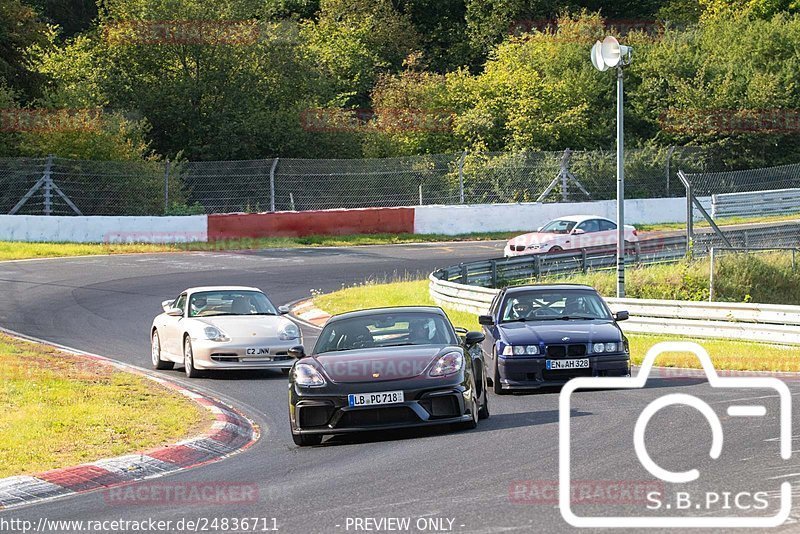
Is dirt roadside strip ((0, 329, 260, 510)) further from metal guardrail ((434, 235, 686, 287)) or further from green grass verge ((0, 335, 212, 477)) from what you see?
→ metal guardrail ((434, 235, 686, 287))

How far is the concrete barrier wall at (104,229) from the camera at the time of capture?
128ft

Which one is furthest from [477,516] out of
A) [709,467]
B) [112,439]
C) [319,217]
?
[319,217]

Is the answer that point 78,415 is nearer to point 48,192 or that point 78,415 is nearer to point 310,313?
point 310,313

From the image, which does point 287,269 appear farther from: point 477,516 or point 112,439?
point 477,516

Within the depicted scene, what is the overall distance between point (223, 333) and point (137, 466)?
7.52m

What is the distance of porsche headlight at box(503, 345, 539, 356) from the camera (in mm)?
15594

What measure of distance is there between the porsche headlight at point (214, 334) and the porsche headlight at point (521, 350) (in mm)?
4788

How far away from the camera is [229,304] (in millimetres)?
19953

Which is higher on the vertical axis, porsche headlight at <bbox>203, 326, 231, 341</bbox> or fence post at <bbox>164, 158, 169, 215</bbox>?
fence post at <bbox>164, 158, 169, 215</bbox>

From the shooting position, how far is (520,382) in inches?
617

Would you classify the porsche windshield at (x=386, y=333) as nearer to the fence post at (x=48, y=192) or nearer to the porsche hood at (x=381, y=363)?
the porsche hood at (x=381, y=363)

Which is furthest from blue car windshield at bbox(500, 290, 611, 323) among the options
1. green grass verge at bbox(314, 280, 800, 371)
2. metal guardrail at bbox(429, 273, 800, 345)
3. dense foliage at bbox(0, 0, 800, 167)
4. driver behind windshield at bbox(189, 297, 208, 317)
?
dense foliage at bbox(0, 0, 800, 167)

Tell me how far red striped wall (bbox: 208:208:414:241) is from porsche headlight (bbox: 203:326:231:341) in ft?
72.0

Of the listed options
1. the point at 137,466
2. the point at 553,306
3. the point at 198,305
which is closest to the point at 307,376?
the point at 137,466
